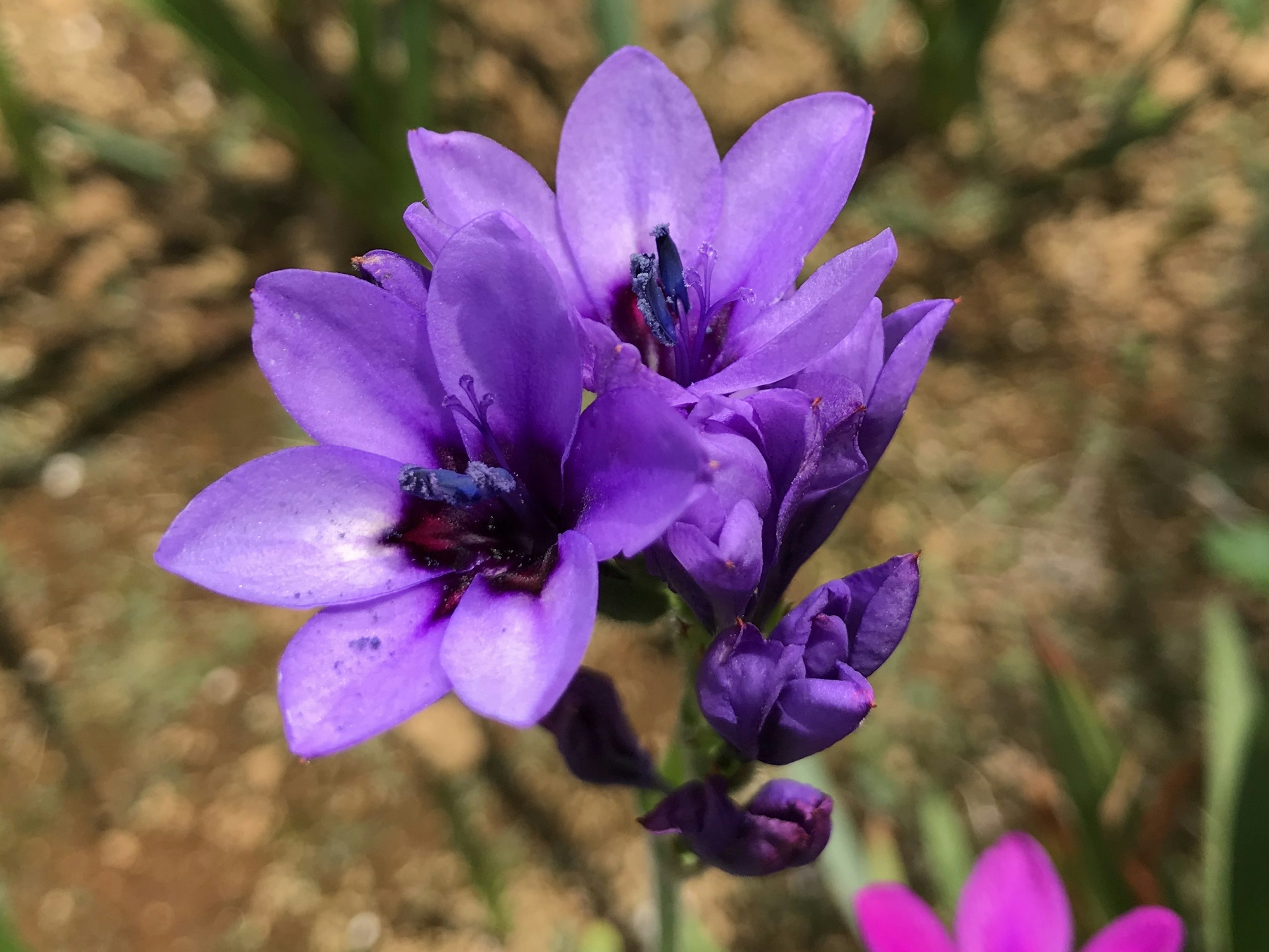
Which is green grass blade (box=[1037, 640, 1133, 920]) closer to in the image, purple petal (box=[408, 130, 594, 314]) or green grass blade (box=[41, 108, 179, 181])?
purple petal (box=[408, 130, 594, 314])

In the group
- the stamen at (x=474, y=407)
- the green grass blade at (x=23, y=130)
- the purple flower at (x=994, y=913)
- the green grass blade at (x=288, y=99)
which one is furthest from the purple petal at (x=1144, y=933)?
the green grass blade at (x=23, y=130)

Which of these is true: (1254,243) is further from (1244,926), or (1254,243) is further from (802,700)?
(802,700)

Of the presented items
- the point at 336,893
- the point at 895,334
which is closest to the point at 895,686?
→ the point at 336,893

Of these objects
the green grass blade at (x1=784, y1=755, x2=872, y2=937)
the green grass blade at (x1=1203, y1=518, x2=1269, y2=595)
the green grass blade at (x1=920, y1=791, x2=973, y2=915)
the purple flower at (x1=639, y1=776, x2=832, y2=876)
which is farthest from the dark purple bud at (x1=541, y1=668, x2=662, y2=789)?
the green grass blade at (x1=1203, y1=518, x2=1269, y2=595)

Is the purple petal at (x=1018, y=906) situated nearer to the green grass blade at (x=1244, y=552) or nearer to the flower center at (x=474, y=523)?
the flower center at (x=474, y=523)

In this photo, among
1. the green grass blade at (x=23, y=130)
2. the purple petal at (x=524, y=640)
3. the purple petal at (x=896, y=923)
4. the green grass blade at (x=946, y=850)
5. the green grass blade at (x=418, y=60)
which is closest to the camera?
the purple petal at (x=524, y=640)

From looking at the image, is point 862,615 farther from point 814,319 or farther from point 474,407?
point 474,407
